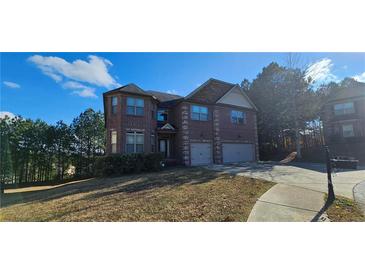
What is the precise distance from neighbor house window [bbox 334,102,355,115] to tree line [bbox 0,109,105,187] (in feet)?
101

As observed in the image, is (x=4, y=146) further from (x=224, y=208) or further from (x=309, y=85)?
(x=309, y=85)

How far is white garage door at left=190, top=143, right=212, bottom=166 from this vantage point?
15.4m

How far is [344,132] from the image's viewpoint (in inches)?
945

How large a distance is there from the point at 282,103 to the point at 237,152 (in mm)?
8772

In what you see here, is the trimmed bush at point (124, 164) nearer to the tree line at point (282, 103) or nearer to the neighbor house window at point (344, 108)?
the tree line at point (282, 103)

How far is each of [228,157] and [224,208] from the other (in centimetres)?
1247

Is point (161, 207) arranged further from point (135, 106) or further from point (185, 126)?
point (185, 126)

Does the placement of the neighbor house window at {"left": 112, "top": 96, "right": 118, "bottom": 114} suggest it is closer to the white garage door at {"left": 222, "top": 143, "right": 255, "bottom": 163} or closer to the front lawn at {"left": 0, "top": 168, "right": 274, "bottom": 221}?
the front lawn at {"left": 0, "top": 168, "right": 274, "bottom": 221}

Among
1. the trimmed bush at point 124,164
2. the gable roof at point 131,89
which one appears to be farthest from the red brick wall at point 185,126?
the trimmed bush at point 124,164

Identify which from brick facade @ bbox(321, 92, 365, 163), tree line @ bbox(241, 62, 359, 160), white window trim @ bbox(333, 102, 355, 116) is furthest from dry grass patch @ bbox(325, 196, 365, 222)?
white window trim @ bbox(333, 102, 355, 116)

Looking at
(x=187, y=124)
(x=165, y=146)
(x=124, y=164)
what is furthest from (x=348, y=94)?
(x=124, y=164)

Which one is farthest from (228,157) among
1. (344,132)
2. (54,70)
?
(344,132)

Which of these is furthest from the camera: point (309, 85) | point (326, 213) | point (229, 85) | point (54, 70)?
point (309, 85)

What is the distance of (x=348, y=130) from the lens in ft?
78.1
